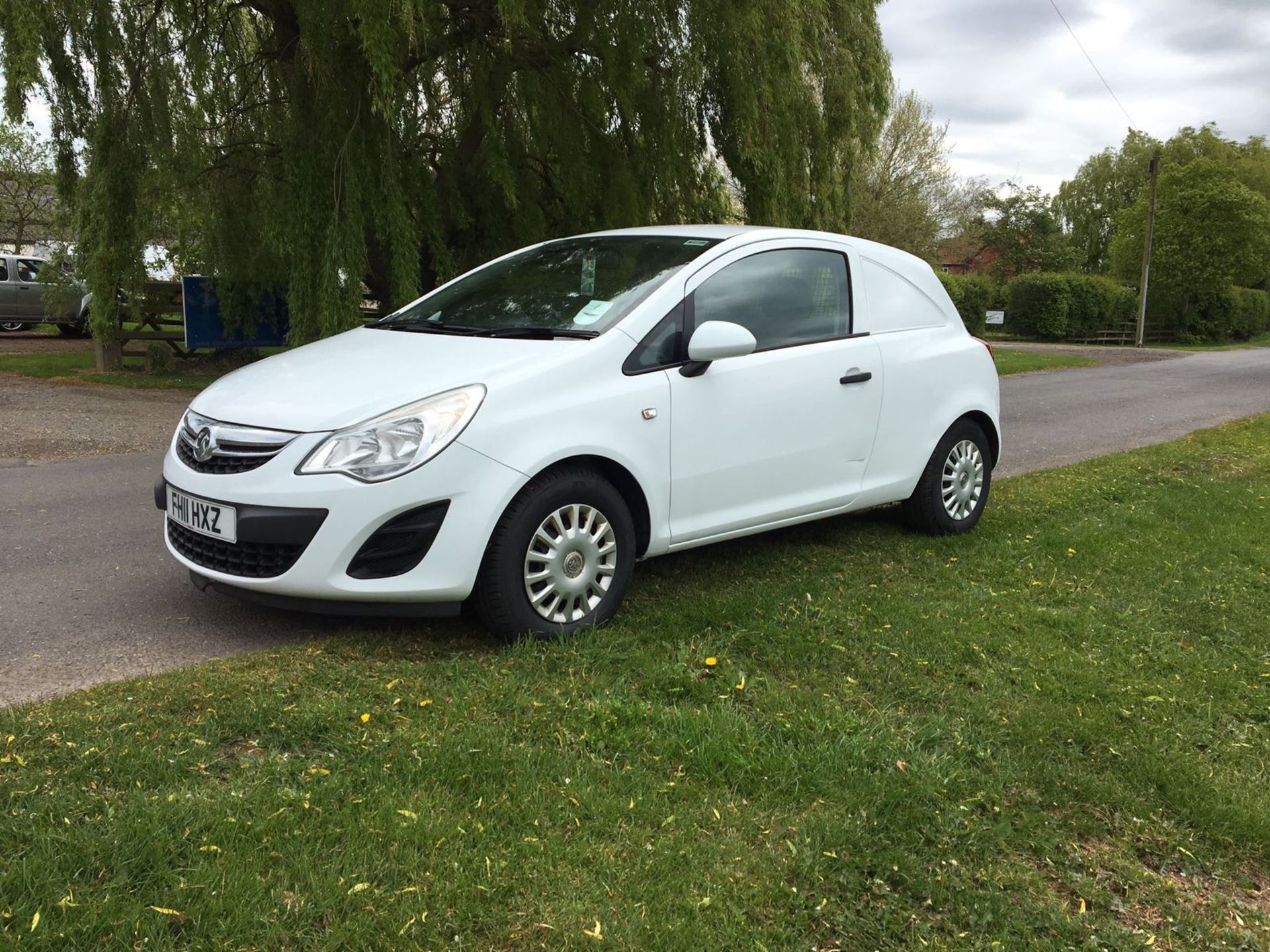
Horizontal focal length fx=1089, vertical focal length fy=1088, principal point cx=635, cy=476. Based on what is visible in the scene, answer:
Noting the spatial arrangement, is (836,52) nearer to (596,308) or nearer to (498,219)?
(498,219)

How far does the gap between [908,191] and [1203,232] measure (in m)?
10.9

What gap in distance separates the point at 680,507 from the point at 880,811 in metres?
1.88

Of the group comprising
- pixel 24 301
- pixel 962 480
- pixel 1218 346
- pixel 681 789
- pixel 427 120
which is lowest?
pixel 681 789

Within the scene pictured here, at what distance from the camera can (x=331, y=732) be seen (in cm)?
339

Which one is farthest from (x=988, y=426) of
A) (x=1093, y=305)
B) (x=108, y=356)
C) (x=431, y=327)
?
(x=1093, y=305)

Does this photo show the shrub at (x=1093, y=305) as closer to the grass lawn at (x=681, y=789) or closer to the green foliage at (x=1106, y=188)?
the green foliage at (x=1106, y=188)

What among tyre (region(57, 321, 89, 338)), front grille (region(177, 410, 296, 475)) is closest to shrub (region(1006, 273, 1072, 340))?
tyre (region(57, 321, 89, 338))

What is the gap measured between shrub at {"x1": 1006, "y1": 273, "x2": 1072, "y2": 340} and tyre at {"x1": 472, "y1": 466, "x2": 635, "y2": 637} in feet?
115

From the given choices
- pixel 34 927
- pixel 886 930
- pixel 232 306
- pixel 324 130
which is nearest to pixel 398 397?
pixel 34 927

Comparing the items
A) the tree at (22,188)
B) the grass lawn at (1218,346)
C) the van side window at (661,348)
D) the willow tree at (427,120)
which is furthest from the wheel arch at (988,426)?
the grass lawn at (1218,346)

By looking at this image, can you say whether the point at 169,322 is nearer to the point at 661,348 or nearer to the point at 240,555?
the point at 240,555

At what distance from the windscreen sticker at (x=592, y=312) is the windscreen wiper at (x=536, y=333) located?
79mm

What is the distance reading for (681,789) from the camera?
317cm

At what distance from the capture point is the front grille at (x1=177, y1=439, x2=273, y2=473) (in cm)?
405
